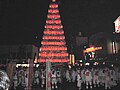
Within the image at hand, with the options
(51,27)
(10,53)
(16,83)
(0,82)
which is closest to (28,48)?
(10,53)

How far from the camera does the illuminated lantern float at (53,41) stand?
45344 mm

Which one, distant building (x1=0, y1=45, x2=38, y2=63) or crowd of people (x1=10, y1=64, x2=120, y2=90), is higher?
distant building (x1=0, y1=45, x2=38, y2=63)

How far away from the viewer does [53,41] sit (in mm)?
47219

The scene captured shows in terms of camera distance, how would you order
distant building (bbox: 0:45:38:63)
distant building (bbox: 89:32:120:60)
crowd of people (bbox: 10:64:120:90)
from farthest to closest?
1. distant building (bbox: 0:45:38:63)
2. distant building (bbox: 89:32:120:60)
3. crowd of people (bbox: 10:64:120:90)

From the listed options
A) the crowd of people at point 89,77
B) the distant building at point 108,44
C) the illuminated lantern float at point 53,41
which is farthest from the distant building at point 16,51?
the crowd of people at point 89,77

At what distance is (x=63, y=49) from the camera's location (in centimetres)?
4606

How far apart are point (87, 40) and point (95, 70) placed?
54.7 metres

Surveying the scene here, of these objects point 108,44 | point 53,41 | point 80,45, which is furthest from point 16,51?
point 80,45

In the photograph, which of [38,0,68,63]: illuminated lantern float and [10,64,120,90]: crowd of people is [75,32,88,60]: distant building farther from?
[10,64,120,90]: crowd of people

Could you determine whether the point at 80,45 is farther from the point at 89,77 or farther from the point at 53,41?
the point at 89,77

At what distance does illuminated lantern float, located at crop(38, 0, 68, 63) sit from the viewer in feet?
149

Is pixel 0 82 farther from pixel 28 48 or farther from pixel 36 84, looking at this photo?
pixel 28 48

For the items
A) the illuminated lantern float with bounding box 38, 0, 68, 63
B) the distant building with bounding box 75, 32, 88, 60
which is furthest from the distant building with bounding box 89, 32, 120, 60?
the distant building with bounding box 75, 32, 88, 60

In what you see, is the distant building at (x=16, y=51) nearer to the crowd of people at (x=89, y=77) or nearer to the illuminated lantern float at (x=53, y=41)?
the illuminated lantern float at (x=53, y=41)
